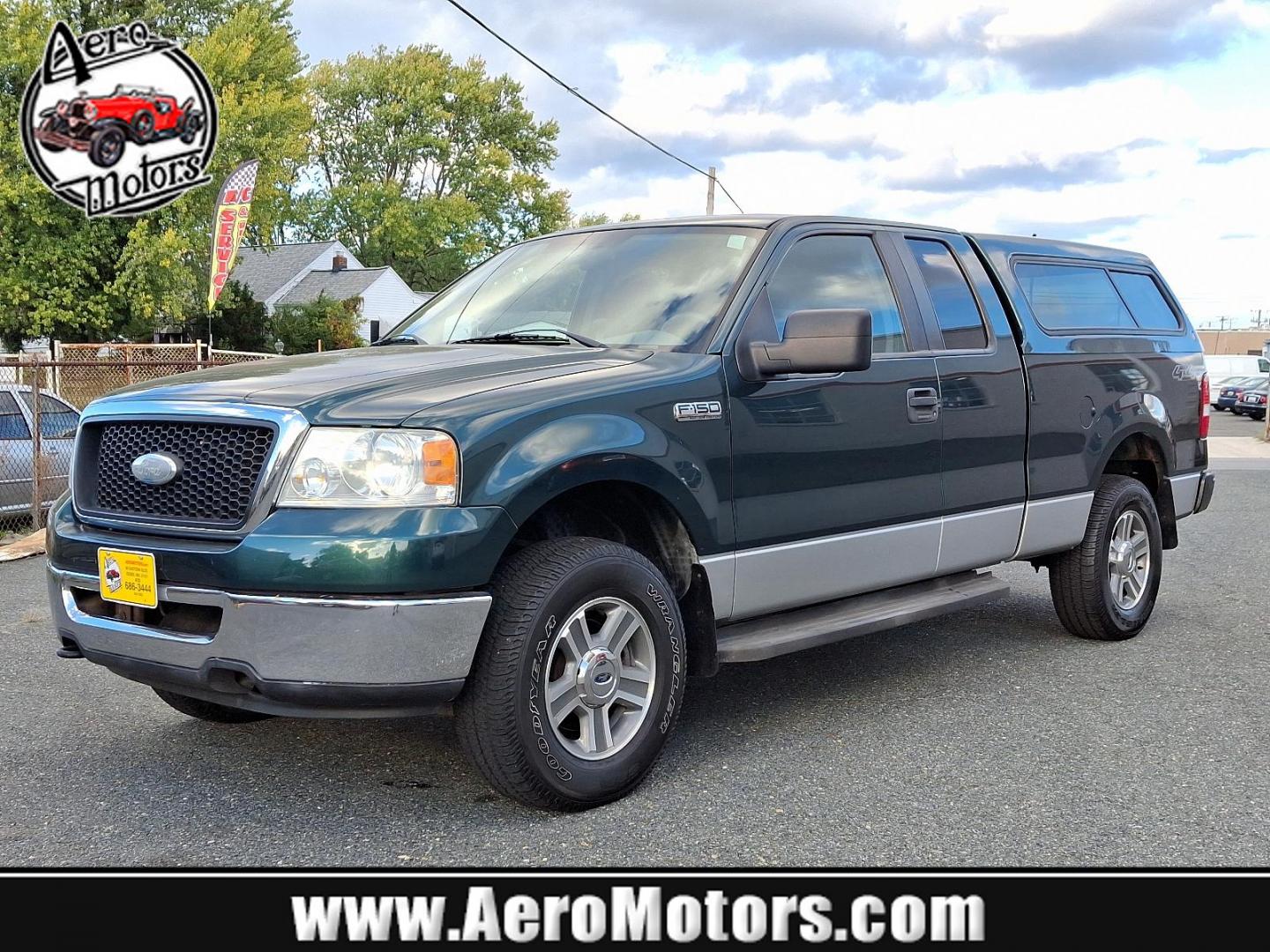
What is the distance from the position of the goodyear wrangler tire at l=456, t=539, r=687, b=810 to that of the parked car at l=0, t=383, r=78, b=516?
853 cm

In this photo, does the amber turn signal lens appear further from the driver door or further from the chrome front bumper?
the driver door

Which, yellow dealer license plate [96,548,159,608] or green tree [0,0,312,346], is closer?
yellow dealer license plate [96,548,159,608]

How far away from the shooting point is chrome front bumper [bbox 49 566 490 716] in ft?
11.8

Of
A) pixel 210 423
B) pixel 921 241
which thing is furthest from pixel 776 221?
pixel 210 423

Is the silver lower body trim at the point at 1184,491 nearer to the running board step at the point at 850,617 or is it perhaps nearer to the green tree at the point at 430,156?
the running board step at the point at 850,617

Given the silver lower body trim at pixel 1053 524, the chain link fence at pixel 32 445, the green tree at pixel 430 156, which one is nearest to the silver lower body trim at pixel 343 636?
the silver lower body trim at pixel 1053 524

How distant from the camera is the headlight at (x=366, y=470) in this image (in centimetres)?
367

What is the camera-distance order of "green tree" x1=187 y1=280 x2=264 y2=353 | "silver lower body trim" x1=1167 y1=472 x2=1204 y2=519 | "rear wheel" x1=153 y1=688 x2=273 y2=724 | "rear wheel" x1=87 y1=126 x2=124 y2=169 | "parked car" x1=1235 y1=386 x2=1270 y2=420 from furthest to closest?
"green tree" x1=187 y1=280 x2=264 y2=353 → "parked car" x1=1235 y1=386 x2=1270 y2=420 → "rear wheel" x1=87 y1=126 x2=124 y2=169 → "silver lower body trim" x1=1167 y1=472 x2=1204 y2=519 → "rear wheel" x1=153 y1=688 x2=273 y2=724

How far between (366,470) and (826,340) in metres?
1.64

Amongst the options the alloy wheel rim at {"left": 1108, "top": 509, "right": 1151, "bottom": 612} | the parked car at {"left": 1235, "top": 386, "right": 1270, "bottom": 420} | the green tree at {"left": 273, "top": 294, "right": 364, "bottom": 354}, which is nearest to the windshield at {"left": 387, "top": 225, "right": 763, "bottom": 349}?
the alloy wheel rim at {"left": 1108, "top": 509, "right": 1151, "bottom": 612}

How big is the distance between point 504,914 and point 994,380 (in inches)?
135

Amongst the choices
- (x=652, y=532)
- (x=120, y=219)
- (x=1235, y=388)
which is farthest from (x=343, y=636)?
(x=1235, y=388)

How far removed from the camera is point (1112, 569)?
6641mm

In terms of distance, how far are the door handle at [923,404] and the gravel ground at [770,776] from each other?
1.20m
